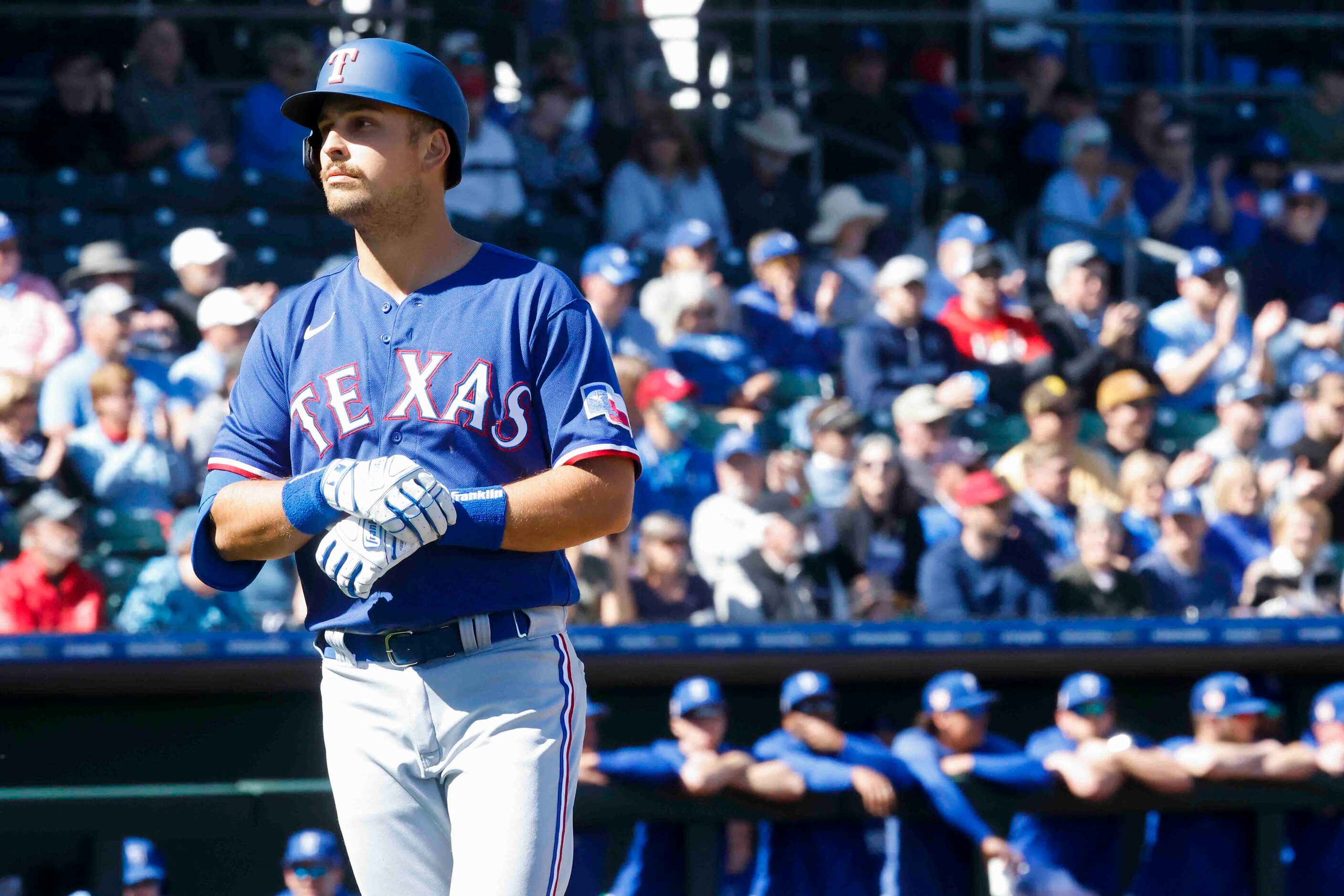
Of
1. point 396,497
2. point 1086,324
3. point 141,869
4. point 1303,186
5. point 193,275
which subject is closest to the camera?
point 396,497

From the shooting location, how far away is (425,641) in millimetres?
2240

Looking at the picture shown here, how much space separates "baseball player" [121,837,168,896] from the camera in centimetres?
432

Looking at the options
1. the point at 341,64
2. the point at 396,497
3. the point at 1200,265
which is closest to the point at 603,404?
the point at 396,497

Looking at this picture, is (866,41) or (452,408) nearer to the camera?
(452,408)

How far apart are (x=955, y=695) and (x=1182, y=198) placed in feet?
14.9

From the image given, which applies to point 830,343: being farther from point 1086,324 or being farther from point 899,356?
point 1086,324

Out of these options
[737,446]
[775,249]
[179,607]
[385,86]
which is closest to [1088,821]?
[737,446]

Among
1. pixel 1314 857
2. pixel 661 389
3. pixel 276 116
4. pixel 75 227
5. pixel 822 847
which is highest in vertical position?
pixel 276 116

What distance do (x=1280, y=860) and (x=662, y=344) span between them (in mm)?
3004

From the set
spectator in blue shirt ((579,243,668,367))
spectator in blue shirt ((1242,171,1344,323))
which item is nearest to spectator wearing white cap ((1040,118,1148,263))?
spectator in blue shirt ((1242,171,1344,323))

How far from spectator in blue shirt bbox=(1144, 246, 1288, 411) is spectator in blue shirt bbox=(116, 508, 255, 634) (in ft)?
12.4

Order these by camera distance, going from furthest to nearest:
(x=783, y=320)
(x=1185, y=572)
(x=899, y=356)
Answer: (x=783, y=320) → (x=899, y=356) → (x=1185, y=572)

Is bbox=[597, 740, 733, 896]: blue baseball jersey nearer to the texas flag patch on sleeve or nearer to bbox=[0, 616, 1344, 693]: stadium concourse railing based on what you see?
bbox=[0, 616, 1344, 693]: stadium concourse railing

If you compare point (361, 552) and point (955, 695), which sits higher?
point (361, 552)
